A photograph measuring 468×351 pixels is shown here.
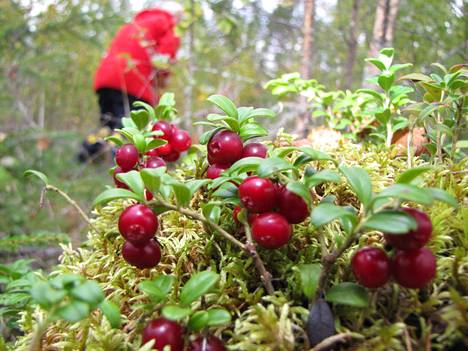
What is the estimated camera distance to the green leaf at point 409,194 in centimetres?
55

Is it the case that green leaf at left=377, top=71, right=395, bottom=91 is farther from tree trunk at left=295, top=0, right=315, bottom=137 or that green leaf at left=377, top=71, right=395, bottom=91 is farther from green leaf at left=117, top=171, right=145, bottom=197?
tree trunk at left=295, top=0, right=315, bottom=137

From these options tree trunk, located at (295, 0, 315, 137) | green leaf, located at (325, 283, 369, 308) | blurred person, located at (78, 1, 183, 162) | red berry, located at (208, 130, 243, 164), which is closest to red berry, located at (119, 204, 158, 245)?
red berry, located at (208, 130, 243, 164)

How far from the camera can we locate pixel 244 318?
0.73m

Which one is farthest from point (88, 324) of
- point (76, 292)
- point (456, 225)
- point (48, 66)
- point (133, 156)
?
point (48, 66)

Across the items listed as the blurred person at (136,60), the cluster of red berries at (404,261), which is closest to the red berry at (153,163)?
the cluster of red berries at (404,261)

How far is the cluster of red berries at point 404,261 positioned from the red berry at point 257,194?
0.63 ft

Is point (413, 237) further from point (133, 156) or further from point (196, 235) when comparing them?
point (133, 156)

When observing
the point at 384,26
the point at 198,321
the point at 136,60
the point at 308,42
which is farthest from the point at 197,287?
the point at 136,60

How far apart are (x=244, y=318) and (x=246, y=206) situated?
0.72 ft

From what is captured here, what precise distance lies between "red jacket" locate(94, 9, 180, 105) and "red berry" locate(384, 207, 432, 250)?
3801 millimetres

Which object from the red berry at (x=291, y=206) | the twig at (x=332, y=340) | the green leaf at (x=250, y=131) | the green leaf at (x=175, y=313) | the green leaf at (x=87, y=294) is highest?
the green leaf at (x=250, y=131)

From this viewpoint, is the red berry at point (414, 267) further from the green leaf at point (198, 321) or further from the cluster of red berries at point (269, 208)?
the green leaf at point (198, 321)

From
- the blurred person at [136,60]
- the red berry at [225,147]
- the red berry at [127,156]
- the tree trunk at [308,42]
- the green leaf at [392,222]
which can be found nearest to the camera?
the green leaf at [392,222]

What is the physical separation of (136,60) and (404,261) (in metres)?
3.97
